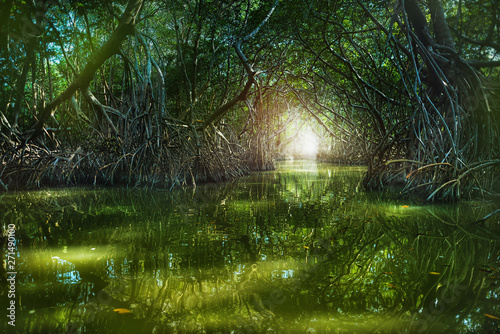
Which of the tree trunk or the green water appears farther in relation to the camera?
the tree trunk

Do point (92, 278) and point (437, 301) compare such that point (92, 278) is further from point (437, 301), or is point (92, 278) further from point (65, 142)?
point (65, 142)

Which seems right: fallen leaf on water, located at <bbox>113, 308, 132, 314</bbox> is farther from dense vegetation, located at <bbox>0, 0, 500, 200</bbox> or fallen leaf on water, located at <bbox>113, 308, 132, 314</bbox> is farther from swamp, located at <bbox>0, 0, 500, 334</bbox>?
dense vegetation, located at <bbox>0, 0, 500, 200</bbox>

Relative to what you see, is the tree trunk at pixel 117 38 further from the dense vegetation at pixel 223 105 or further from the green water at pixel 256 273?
the green water at pixel 256 273

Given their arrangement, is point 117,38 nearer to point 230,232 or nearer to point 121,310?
point 230,232

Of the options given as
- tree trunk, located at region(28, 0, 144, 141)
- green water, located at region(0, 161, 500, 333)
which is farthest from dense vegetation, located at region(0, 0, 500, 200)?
green water, located at region(0, 161, 500, 333)

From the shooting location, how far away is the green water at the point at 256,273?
1.35 metres

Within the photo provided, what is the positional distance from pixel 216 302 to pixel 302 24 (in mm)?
7335

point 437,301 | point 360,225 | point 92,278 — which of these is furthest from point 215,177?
point 437,301

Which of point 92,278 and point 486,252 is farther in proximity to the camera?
point 486,252

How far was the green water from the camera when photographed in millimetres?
1348

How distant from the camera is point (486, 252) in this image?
2203mm

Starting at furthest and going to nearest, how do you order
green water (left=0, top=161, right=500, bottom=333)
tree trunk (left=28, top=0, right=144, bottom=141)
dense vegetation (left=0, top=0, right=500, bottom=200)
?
tree trunk (left=28, top=0, right=144, bottom=141), dense vegetation (left=0, top=0, right=500, bottom=200), green water (left=0, top=161, right=500, bottom=333)

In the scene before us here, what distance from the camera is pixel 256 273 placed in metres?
1.84

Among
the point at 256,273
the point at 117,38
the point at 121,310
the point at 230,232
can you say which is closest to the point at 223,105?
the point at 117,38
